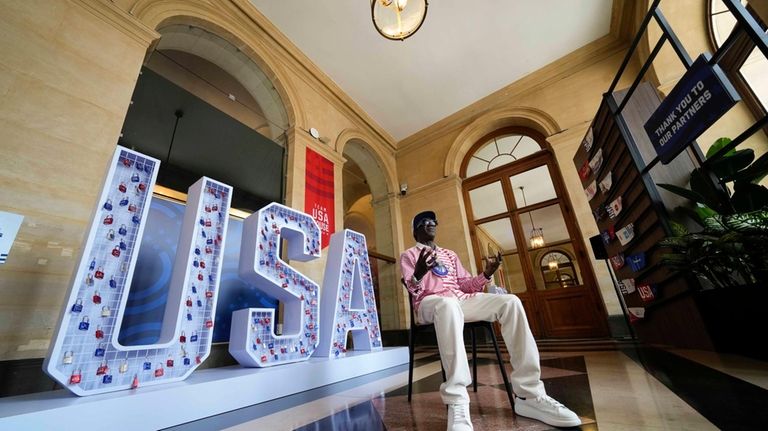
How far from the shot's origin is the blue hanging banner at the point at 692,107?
57.1 inches

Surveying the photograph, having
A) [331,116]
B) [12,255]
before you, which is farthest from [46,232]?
[331,116]

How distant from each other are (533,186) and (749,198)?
3660 mm

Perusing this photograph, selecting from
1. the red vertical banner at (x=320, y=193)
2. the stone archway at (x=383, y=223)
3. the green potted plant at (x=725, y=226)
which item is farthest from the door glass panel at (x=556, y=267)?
the red vertical banner at (x=320, y=193)

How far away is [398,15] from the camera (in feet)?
8.91

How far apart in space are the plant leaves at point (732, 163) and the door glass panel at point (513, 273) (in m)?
3.28

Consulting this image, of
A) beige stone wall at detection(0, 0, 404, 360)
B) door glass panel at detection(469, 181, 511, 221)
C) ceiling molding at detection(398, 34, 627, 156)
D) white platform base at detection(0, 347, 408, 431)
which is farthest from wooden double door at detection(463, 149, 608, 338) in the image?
beige stone wall at detection(0, 0, 404, 360)

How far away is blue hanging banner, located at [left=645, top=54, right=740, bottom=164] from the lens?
4.76 ft

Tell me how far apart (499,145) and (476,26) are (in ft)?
7.56

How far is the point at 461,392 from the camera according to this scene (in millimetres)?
1101

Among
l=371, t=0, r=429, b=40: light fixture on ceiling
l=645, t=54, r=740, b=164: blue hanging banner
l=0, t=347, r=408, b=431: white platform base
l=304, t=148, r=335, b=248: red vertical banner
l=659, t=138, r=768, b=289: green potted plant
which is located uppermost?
l=371, t=0, r=429, b=40: light fixture on ceiling

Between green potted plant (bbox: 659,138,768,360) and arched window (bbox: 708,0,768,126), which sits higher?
arched window (bbox: 708,0,768,126)

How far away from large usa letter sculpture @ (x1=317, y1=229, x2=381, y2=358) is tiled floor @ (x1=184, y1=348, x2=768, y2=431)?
45 cm

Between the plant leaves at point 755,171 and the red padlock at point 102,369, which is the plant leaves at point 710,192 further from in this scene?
the red padlock at point 102,369

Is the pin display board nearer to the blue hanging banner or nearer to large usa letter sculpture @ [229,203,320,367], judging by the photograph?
the blue hanging banner
